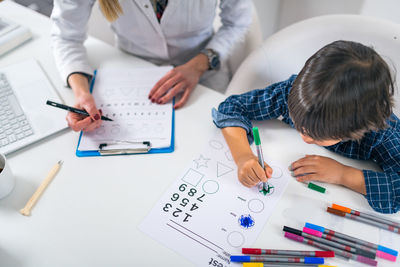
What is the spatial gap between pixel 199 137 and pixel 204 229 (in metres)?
0.23

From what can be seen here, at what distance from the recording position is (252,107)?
0.78 metres

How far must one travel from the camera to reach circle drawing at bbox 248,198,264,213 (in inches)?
25.1

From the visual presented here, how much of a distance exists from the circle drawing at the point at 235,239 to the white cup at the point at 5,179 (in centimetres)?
46

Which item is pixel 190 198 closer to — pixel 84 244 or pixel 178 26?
pixel 84 244

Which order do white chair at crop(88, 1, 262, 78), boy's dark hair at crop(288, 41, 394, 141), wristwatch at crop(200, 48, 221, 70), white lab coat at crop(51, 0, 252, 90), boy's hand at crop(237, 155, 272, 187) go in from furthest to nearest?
white chair at crop(88, 1, 262, 78), wristwatch at crop(200, 48, 221, 70), white lab coat at crop(51, 0, 252, 90), boy's hand at crop(237, 155, 272, 187), boy's dark hair at crop(288, 41, 394, 141)

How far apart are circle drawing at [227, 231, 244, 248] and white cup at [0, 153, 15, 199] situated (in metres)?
0.46

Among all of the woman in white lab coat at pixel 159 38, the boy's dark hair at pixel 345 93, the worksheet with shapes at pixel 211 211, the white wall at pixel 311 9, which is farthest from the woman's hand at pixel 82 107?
the white wall at pixel 311 9

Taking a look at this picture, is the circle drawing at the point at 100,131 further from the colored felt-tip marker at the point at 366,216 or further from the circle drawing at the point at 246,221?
the colored felt-tip marker at the point at 366,216

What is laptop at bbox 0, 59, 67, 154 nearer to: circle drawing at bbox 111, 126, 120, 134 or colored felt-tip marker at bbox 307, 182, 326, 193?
circle drawing at bbox 111, 126, 120, 134

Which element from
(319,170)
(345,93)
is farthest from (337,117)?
(319,170)

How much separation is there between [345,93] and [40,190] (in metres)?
0.63

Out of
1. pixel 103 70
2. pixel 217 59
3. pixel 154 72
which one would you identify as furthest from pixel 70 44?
pixel 217 59

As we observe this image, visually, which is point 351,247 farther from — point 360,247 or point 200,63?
point 200,63

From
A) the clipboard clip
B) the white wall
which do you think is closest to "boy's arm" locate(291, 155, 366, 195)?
the clipboard clip
